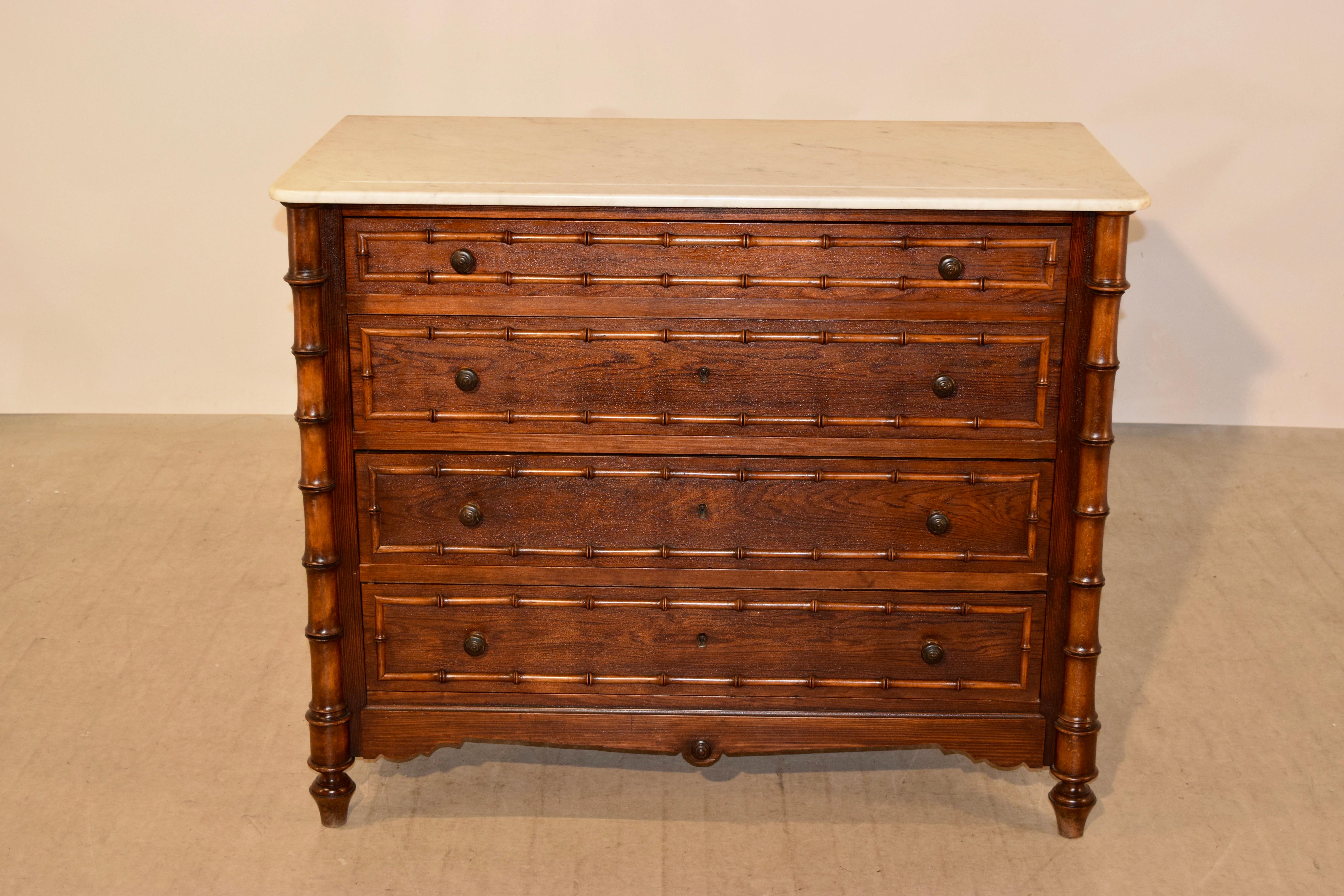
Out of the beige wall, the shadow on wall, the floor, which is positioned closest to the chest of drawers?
the floor

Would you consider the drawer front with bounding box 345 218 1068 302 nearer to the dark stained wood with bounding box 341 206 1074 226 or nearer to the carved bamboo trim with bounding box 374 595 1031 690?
the dark stained wood with bounding box 341 206 1074 226

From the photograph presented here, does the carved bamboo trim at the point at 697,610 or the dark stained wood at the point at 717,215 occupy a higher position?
the dark stained wood at the point at 717,215

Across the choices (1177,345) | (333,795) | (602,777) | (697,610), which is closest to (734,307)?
(697,610)

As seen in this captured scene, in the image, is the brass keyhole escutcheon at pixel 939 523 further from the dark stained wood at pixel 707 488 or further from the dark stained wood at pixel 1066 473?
the dark stained wood at pixel 1066 473

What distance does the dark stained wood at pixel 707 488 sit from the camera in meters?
2.56

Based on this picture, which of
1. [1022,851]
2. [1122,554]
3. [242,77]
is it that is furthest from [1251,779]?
[242,77]

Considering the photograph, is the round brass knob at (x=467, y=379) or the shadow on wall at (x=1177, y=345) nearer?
the round brass knob at (x=467, y=379)

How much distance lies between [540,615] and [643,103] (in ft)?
7.60

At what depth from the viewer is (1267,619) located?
3.69 m

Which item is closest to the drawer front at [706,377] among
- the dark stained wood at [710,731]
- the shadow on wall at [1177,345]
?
the dark stained wood at [710,731]

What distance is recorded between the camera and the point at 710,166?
8.82 ft

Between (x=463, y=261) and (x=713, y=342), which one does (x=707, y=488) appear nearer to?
(x=713, y=342)

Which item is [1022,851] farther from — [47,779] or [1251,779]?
[47,779]

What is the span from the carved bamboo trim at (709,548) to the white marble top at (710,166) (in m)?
0.50
